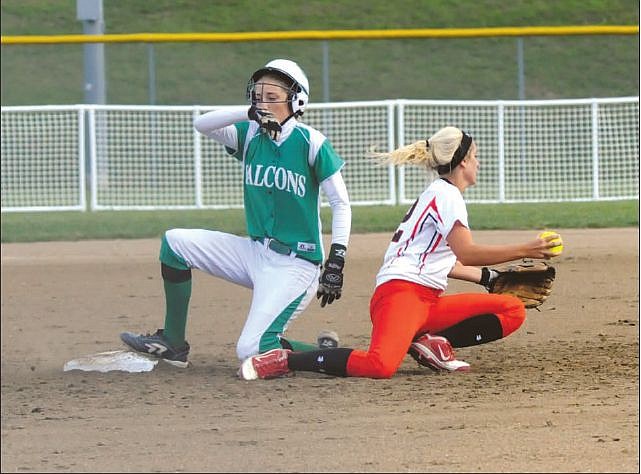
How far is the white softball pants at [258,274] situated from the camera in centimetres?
623

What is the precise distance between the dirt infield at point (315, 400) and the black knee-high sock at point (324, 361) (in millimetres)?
70

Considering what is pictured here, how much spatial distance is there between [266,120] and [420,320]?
122cm

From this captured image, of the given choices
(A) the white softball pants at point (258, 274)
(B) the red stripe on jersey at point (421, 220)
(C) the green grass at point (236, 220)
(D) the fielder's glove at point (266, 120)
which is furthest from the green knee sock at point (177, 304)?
(C) the green grass at point (236, 220)

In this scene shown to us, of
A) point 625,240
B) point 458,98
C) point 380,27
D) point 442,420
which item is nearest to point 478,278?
point 442,420

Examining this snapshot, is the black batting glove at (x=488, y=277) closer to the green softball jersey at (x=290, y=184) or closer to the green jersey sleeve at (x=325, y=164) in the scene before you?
the green softball jersey at (x=290, y=184)

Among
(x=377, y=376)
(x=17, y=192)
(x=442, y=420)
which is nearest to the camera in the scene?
(x=442, y=420)

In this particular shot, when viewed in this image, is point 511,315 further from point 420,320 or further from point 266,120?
point 266,120

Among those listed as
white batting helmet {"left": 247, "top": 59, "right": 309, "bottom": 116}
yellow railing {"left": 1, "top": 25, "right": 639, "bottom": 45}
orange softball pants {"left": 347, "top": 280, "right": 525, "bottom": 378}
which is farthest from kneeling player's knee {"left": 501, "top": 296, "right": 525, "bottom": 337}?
yellow railing {"left": 1, "top": 25, "right": 639, "bottom": 45}

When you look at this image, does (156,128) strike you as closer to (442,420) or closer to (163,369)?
(163,369)

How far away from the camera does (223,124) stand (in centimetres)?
641

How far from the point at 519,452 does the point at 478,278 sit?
1.89m

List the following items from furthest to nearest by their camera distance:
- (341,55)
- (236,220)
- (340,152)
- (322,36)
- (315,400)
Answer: (341,55) < (340,152) < (236,220) < (322,36) < (315,400)

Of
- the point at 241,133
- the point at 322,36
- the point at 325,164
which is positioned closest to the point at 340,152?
the point at 322,36

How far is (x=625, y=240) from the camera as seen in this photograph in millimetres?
11352
